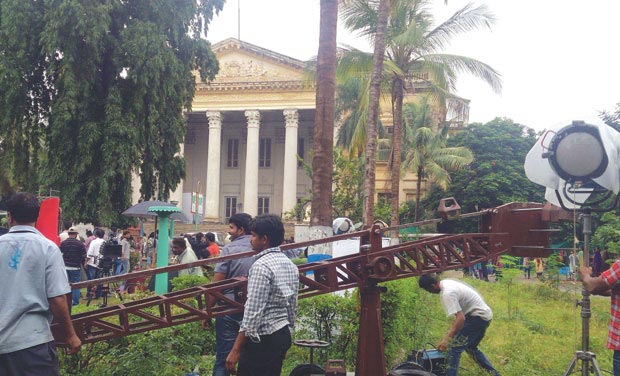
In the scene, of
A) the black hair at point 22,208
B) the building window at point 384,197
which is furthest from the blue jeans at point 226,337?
the building window at point 384,197

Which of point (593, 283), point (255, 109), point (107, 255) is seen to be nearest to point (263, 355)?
point (593, 283)

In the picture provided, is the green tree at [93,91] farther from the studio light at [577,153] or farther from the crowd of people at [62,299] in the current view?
the studio light at [577,153]

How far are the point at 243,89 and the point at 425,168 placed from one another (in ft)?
46.4

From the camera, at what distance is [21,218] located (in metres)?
3.43

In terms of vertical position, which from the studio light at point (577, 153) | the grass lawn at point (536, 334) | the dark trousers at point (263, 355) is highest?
the studio light at point (577, 153)

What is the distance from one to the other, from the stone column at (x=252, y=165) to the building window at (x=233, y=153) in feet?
20.2

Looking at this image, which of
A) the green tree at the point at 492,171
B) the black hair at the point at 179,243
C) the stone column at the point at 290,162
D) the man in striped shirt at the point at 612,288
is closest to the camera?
the man in striped shirt at the point at 612,288

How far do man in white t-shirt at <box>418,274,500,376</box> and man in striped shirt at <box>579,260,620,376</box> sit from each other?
1311 mm

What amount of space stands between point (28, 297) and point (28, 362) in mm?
381

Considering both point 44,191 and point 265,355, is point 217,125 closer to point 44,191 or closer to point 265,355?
point 44,191

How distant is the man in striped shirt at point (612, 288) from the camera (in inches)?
165

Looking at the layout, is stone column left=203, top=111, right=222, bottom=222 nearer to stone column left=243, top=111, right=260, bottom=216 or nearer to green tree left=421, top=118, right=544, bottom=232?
stone column left=243, top=111, right=260, bottom=216

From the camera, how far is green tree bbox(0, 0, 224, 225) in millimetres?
17625

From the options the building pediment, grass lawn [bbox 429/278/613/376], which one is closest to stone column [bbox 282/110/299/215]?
the building pediment
